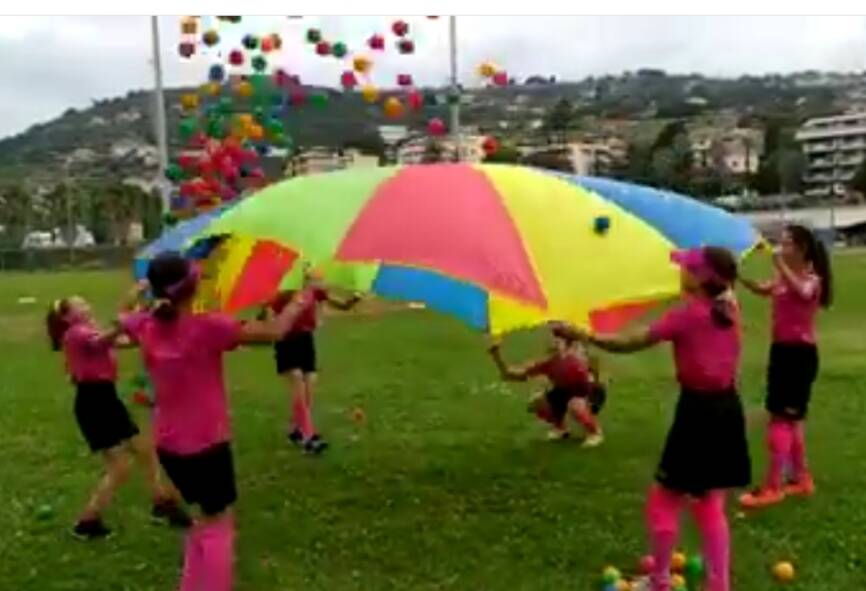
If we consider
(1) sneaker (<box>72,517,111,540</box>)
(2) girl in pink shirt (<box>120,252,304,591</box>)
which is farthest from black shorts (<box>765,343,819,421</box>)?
(1) sneaker (<box>72,517,111,540</box>)

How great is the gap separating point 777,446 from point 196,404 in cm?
349

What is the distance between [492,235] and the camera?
6238 mm

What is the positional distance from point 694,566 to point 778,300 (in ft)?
6.40

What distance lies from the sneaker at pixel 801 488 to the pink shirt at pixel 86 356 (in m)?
3.89

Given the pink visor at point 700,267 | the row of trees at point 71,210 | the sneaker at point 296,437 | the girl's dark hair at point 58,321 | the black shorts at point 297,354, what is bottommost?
the row of trees at point 71,210

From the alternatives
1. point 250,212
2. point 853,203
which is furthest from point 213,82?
point 853,203

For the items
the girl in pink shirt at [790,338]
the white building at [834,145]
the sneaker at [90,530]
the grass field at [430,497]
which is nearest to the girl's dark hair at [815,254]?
the girl in pink shirt at [790,338]

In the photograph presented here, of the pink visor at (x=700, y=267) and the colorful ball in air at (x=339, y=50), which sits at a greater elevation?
the colorful ball in air at (x=339, y=50)

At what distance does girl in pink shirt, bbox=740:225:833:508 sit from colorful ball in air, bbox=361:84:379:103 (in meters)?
3.63

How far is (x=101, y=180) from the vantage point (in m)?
110

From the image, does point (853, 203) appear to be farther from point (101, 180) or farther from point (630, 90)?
point (101, 180)

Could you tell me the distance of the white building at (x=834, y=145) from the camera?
130 meters

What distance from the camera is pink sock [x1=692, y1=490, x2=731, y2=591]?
5.60 m

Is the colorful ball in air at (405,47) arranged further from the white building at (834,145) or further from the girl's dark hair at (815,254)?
the white building at (834,145)
